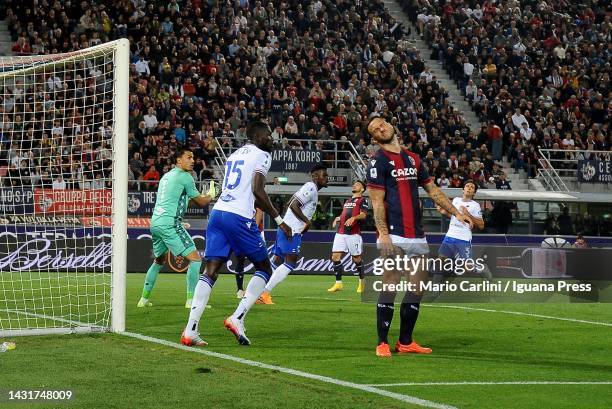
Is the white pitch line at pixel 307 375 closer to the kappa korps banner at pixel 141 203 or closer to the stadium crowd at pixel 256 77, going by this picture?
the kappa korps banner at pixel 141 203

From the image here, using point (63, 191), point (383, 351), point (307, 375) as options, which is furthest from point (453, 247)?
point (307, 375)

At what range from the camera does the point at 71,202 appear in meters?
21.3

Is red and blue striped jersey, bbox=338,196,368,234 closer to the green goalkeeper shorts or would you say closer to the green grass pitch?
the green grass pitch

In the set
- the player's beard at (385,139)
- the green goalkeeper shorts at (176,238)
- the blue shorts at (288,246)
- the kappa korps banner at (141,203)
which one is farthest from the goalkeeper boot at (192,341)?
the kappa korps banner at (141,203)

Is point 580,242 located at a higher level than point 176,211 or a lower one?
lower

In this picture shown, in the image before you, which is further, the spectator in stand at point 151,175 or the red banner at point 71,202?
the spectator in stand at point 151,175

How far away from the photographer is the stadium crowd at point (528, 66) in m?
38.5

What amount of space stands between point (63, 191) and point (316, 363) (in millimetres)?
12786

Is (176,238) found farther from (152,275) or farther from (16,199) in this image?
(16,199)

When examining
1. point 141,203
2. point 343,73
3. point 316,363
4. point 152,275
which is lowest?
point 316,363

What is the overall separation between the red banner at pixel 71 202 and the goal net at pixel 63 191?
0.08ft

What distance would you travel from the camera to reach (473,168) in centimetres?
3538

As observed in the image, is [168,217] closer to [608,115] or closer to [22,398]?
[22,398]

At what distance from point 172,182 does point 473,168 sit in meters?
21.7
